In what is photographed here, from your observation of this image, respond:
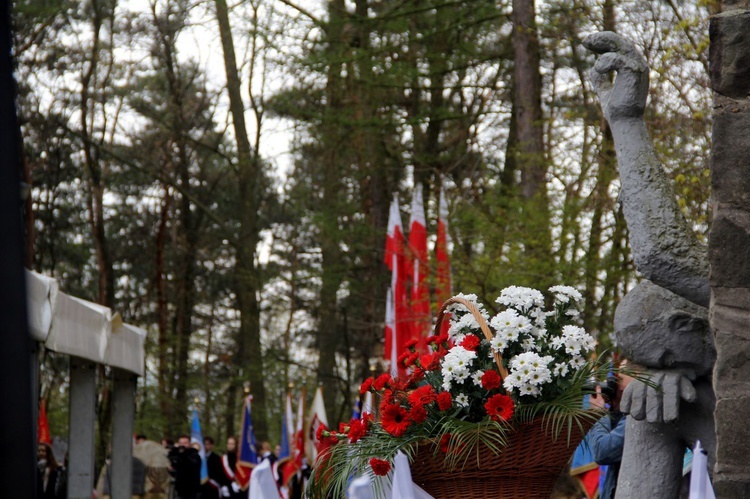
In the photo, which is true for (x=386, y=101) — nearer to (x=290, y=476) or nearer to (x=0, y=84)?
(x=290, y=476)

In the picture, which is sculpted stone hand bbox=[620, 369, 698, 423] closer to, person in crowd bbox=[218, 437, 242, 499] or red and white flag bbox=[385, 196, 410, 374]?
red and white flag bbox=[385, 196, 410, 374]

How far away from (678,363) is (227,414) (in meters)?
26.3

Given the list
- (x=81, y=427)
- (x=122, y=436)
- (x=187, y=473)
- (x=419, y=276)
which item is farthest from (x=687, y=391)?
(x=187, y=473)

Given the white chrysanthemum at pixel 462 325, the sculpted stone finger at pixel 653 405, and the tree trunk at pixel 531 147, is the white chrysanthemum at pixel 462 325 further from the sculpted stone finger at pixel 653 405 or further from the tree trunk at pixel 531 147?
the tree trunk at pixel 531 147

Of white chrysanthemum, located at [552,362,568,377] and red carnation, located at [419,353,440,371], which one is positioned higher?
red carnation, located at [419,353,440,371]

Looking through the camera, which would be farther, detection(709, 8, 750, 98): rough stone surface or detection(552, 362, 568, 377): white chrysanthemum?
detection(552, 362, 568, 377): white chrysanthemum

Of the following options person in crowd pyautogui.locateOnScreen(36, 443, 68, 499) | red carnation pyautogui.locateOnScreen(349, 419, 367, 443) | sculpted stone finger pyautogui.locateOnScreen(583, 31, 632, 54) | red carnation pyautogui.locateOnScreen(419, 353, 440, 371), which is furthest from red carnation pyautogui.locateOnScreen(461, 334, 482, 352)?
person in crowd pyautogui.locateOnScreen(36, 443, 68, 499)

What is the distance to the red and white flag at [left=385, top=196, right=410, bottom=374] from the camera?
16641 millimetres

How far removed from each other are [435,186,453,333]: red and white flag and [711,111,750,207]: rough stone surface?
10.7m

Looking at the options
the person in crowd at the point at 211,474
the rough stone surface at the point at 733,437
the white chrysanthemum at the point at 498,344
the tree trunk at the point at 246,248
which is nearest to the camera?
the rough stone surface at the point at 733,437

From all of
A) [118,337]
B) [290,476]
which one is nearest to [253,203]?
[290,476]

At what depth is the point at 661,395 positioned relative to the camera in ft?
12.0

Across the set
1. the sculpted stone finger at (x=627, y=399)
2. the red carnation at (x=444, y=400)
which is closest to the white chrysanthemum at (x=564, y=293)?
the sculpted stone finger at (x=627, y=399)

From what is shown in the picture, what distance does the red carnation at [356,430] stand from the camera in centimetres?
363
